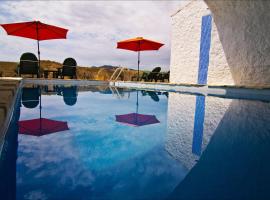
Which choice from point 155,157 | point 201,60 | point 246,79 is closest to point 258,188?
point 155,157

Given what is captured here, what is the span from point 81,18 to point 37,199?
55.2 feet

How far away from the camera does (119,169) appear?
114 centimetres

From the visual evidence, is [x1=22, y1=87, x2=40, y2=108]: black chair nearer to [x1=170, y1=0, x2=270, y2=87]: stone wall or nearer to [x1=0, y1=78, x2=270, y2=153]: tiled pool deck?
[x1=0, y1=78, x2=270, y2=153]: tiled pool deck

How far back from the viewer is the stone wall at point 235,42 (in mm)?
5945

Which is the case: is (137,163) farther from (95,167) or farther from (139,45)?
(139,45)

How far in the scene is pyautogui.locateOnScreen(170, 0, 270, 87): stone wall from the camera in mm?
5945

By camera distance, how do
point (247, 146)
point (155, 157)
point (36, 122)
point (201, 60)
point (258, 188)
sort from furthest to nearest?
point (201, 60), point (36, 122), point (247, 146), point (155, 157), point (258, 188)

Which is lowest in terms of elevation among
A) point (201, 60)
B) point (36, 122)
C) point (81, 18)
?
point (36, 122)

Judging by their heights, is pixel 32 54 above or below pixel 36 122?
above

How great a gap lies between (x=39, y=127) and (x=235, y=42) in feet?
22.8

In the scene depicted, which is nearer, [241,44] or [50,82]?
[241,44]

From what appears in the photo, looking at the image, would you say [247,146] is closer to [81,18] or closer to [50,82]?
[50,82]

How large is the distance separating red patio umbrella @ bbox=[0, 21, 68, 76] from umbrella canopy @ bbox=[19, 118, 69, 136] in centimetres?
894

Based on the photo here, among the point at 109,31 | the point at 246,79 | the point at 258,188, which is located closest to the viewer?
the point at 258,188
